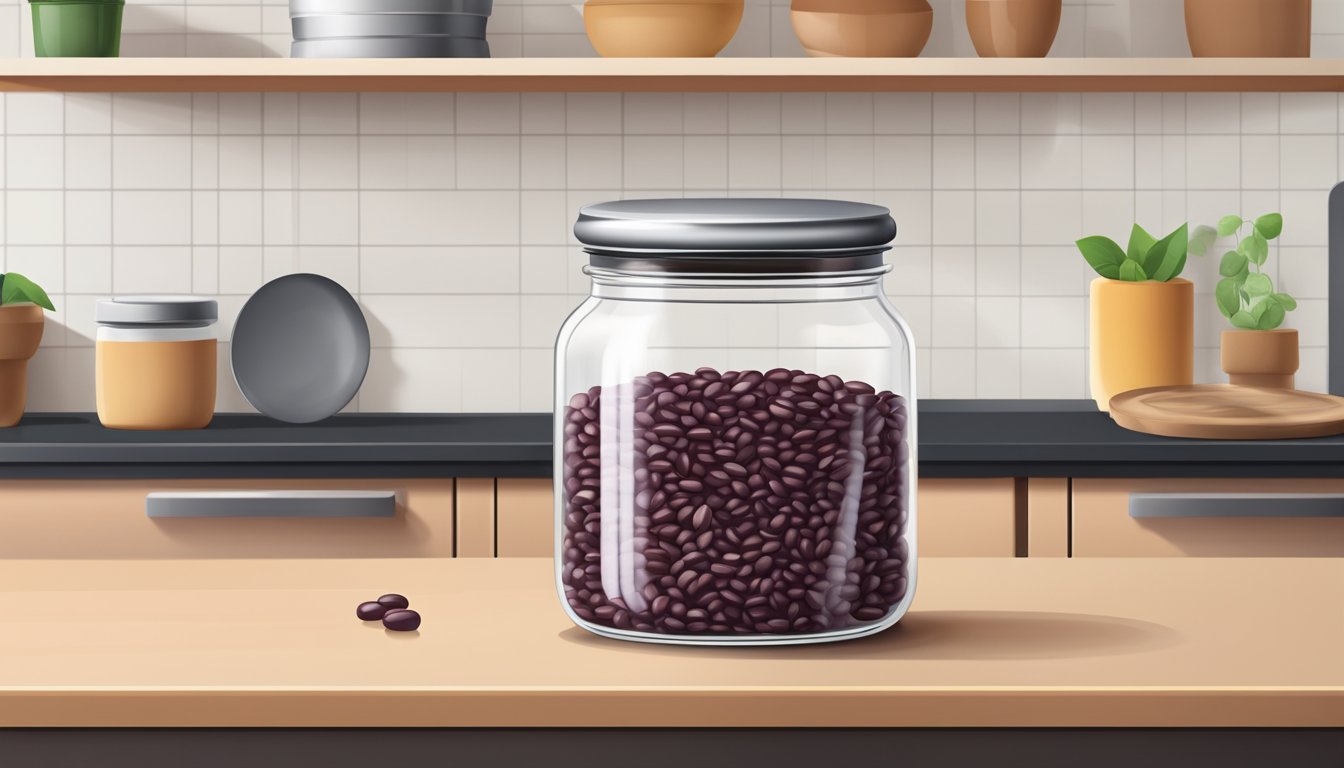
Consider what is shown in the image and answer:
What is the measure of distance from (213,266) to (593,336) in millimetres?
2279

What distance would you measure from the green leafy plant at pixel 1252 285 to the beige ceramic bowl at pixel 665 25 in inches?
43.7

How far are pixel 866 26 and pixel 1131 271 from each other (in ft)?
2.33

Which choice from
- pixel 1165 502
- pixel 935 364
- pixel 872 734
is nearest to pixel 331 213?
pixel 935 364

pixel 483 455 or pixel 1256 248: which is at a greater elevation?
pixel 1256 248

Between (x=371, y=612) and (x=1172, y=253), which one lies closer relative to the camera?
(x=371, y=612)

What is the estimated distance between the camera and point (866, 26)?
274cm

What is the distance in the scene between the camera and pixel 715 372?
97cm

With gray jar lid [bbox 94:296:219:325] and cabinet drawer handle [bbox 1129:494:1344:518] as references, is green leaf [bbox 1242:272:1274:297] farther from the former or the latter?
gray jar lid [bbox 94:296:219:325]

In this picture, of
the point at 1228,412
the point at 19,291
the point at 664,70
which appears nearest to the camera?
the point at 1228,412

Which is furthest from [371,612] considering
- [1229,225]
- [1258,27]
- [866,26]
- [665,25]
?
[1229,225]

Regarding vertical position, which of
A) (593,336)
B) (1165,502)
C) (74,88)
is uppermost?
(74,88)

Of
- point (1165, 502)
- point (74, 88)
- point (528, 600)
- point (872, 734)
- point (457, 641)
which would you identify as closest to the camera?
point (872, 734)

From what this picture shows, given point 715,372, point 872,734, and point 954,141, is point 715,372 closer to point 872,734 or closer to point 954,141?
point 872,734

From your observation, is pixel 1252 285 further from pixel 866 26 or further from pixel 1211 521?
pixel 866 26
